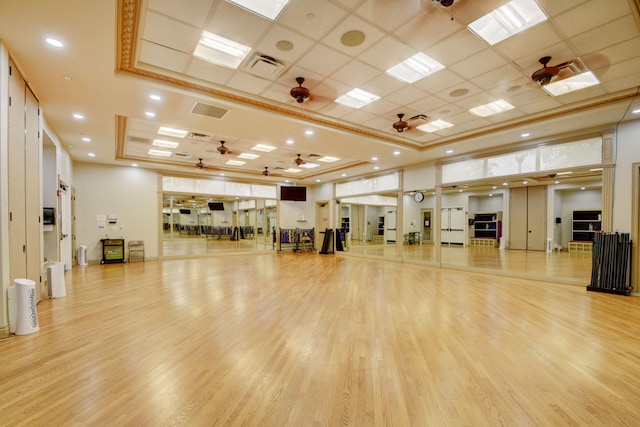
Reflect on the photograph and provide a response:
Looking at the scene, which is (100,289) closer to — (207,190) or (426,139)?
(207,190)

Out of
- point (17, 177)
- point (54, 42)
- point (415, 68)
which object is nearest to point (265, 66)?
point (415, 68)

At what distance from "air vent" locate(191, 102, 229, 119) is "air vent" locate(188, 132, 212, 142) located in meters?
1.89

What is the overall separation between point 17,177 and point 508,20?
6273mm

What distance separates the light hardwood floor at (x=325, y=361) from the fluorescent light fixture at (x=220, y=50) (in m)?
3.53

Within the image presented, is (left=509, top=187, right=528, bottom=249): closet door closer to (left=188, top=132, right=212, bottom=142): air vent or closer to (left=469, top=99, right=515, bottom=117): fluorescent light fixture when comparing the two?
(left=469, top=99, right=515, bottom=117): fluorescent light fixture

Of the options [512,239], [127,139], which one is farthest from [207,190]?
[512,239]

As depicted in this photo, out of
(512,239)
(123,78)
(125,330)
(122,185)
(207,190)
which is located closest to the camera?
(125,330)

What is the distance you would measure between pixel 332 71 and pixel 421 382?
395 centimetres

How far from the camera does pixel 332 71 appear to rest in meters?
4.14

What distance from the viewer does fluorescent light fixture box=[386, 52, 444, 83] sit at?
3.91 metres

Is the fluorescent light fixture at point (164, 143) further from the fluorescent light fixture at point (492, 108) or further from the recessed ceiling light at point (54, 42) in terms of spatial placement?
the fluorescent light fixture at point (492, 108)

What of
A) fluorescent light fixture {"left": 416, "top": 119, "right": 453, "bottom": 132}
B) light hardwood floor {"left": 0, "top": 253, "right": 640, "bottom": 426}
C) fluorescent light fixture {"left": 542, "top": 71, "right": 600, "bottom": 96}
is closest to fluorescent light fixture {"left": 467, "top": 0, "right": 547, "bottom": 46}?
fluorescent light fixture {"left": 542, "top": 71, "right": 600, "bottom": 96}

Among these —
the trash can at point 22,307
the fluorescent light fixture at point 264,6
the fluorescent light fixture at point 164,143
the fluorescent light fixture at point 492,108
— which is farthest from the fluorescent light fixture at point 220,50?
the fluorescent light fixture at point 164,143

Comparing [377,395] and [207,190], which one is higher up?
[207,190]
